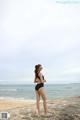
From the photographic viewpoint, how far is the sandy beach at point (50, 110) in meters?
5.83

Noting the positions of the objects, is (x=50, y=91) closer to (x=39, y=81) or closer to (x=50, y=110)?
(x=50, y=110)

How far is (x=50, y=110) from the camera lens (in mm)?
5906

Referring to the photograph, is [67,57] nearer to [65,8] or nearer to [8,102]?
[65,8]

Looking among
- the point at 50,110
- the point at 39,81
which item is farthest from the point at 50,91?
the point at 39,81

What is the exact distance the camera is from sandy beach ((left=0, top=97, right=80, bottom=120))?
19.1 feet

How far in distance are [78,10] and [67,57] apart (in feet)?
2.21

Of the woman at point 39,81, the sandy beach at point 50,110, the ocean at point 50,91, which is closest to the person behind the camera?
the woman at point 39,81

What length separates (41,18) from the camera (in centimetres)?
616

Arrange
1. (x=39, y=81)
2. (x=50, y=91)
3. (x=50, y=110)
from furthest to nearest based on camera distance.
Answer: (x=50, y=91)
(x=50, y=110)
(x=39, y=81)

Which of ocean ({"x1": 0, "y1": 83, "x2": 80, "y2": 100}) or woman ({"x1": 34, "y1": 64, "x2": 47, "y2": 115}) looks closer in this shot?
woman ({"x1": 34, "y1": 64, "x2": 47, "y2": 115})

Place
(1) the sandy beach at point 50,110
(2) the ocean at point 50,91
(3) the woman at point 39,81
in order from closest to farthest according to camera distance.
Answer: (3) the woman at point 39,81 < (1) the sandy beach at point 50,110 < (2) the ocean at point 50,91

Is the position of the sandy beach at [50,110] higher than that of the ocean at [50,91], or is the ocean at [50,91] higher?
the ocean at [50,91]

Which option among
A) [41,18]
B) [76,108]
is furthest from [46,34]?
[76,108]

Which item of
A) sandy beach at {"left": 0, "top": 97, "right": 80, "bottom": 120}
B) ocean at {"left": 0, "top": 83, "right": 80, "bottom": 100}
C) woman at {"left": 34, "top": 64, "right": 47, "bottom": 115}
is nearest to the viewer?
woman at {"left": 34, "top": 64, "right": 47, "bottom": 115}
